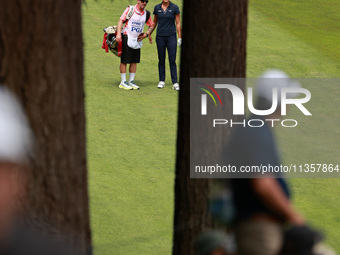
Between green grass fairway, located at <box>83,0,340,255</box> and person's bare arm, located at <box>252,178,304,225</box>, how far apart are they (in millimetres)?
3609

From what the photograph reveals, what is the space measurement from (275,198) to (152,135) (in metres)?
7.47

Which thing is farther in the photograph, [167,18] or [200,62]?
[167,18]

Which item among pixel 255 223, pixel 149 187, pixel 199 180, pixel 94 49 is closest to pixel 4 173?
pixel 255 223

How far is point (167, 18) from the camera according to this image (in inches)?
530

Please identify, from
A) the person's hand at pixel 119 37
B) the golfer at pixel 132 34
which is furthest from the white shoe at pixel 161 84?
the person's hand at pixel 119 37

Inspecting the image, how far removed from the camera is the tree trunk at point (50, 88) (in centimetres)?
434

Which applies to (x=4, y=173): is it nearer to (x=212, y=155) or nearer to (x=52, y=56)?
(x=52, y=56)

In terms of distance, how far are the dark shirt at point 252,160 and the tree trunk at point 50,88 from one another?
3.49 feet

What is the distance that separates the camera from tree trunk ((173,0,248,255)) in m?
5.78

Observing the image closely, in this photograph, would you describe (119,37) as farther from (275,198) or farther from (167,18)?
(275,198)

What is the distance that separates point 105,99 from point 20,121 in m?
10.8

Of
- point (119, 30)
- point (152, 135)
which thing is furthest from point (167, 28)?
point (152, 135)

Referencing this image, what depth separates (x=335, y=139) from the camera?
38.5 ft

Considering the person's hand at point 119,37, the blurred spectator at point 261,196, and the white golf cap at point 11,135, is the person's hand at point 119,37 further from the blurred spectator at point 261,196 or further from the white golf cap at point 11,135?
the white golf cap at point 11,135
